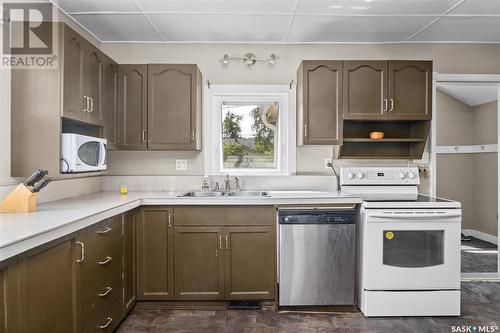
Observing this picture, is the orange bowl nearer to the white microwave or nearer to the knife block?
the white microwave

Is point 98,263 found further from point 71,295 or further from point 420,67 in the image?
point 420,67

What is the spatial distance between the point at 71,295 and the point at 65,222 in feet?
1.28

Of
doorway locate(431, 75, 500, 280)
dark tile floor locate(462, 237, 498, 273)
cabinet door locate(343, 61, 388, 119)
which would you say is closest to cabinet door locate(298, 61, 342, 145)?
cabinet door locate(343, 61, 388, 119)

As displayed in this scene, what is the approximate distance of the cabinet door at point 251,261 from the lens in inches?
104

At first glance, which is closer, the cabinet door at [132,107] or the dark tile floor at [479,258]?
the cabinet door at [132,107]

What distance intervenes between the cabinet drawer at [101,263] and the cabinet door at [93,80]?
3.00 feet

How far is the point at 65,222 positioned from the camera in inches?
62.4

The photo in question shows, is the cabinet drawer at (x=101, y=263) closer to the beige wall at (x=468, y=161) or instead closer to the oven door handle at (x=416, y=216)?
the oven door handle at (x=416, y=216)

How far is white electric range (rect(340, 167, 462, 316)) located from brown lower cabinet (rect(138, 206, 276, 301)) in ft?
2.40

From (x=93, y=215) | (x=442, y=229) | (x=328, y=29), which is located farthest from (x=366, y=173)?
(x=93, y=215)

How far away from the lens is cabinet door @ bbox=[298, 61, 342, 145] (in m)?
2.95

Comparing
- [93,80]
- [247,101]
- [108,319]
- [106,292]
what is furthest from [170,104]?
[108,319]

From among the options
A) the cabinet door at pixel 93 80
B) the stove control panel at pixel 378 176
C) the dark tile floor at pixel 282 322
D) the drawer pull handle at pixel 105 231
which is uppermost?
the cabinet door at pixel 93 80

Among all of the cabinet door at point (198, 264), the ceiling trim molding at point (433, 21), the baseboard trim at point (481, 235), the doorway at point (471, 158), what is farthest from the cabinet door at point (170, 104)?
the baseboard trim at point (481, 235)
